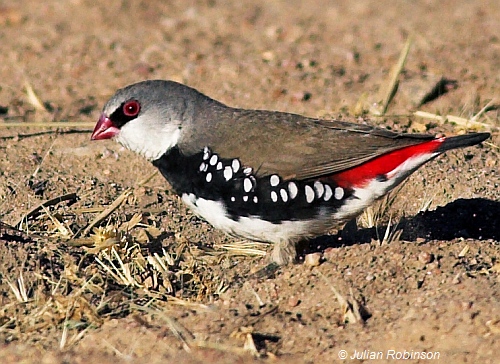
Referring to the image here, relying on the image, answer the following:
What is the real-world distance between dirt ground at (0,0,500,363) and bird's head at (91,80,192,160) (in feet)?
1.65

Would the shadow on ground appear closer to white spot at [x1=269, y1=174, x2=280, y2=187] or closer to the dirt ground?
the dirt ground

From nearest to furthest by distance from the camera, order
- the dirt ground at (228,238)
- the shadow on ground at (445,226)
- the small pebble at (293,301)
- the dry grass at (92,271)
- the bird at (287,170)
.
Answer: the dirt ground at (228,238), the dry grass at (92,271), the small pebble at (293,301), the bird at (287,170), the shadow on ground at (445,226)

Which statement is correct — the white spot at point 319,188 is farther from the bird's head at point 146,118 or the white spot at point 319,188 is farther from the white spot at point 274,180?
the bird's head at point 146,118

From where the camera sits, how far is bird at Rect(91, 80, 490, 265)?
486cm

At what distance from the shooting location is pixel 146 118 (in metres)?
5.27

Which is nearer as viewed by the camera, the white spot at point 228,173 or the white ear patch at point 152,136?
the white spot at point 228,173

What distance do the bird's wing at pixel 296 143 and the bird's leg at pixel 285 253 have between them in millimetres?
460

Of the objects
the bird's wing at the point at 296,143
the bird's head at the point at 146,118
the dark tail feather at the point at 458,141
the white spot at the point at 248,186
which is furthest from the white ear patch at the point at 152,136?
the dark tail feather at the point at 458,141

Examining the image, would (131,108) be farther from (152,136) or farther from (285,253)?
(285,253)

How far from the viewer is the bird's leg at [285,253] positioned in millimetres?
5098

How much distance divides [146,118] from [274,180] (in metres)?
0.94

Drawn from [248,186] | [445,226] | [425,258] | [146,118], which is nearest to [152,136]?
[146,118]

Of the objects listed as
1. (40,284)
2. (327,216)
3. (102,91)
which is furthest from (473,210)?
(102,91)

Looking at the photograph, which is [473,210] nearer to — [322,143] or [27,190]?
[322,143]
